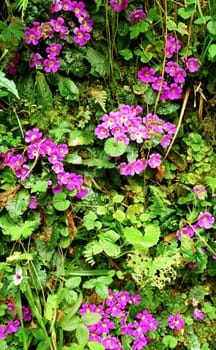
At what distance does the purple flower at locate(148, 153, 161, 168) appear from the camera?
2.47m

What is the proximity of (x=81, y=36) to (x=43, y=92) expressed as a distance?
36cm

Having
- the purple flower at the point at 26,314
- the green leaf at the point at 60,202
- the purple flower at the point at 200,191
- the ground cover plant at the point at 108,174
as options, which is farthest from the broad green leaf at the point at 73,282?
the purple flower at the point at 200,191

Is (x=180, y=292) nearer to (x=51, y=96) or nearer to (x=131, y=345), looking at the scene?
(x=131, y=345)

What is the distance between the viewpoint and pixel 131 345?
2.29 metres

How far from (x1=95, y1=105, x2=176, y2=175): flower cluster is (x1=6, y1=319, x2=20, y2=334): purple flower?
2.90 ft

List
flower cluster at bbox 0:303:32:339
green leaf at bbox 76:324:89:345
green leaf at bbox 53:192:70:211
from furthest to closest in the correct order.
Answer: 1. green leaf at bbox 53:192:70:211
2. flower cluster at bbox 0:303:32:339
3. green leaf at bbox 76:324:89:345

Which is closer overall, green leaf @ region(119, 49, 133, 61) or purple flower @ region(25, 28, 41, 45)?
purple flower @ region(25, 28, 41, 45)

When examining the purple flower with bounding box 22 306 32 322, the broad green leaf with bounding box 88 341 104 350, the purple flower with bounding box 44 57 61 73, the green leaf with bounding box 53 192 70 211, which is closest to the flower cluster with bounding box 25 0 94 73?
the purple flower with bounding box 44 57 61 73

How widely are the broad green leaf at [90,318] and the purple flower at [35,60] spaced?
50.8 inches

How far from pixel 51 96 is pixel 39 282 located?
95 centimetres

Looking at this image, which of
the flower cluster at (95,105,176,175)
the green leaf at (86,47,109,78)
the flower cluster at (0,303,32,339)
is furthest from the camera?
the green leaf at (86,47,109,78)

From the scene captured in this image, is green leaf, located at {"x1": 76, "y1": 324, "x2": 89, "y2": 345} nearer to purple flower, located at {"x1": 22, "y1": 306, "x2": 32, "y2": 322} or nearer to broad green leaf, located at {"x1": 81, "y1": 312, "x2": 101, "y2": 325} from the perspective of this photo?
broad green leaf, located at {"x1": 81, "y1": 312, "x2": 101, "y2": 325}

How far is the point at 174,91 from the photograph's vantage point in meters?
2.59

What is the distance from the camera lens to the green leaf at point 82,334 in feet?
6.77
